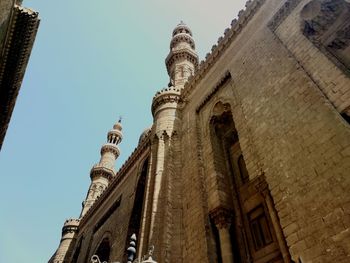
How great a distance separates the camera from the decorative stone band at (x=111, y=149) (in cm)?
2541

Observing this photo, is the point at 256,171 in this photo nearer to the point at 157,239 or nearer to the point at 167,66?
the point at 157,239

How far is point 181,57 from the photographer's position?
51.1ft

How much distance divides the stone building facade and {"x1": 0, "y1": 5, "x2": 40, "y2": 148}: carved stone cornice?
4.57 meters

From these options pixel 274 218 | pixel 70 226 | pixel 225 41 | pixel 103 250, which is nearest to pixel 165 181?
pixel 274 218

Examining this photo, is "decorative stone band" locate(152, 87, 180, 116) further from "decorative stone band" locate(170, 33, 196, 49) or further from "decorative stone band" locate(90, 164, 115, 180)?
"decorative stone band" locate(90, 164, 115, 180)

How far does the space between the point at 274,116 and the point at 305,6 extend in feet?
9.80

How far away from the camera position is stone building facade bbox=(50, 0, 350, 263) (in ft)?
14.2

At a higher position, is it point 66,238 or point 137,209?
point 66,238

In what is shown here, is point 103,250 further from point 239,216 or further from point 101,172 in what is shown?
point 101,172

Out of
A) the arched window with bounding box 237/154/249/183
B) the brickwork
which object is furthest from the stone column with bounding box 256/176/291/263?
the brickwork

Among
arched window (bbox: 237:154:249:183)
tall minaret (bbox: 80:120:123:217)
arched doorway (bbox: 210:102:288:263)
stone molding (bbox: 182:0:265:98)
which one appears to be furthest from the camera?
tall minaret (bbox: 80:120:123:217)

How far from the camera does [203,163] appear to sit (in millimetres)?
8172

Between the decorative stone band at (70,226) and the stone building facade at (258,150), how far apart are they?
8.26 meters

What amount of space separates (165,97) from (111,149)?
15.5 metres
